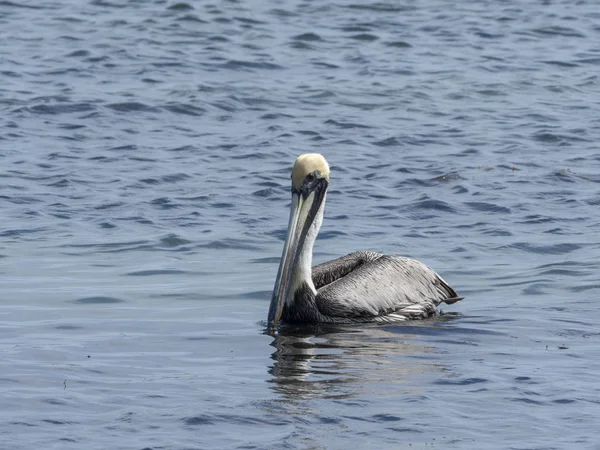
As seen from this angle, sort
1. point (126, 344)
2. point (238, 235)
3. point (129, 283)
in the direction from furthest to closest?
point (238, 235) → point (129, 283) → point (126, 344)

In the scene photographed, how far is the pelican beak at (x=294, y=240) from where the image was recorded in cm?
802

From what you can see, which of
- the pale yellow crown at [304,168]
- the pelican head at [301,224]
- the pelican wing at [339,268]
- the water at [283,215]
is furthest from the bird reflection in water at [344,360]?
the pale yellow crown at [304,168]

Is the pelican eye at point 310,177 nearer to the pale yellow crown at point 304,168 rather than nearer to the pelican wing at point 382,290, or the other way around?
the pale yellow crown at point 304,168

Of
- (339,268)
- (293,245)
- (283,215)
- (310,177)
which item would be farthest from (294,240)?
(283,215)

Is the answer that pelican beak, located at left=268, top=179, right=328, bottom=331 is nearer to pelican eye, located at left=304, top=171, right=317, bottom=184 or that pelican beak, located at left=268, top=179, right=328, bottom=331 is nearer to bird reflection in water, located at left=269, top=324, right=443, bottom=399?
pelican eye, located at left=304, top=171, right=317, bottom=184

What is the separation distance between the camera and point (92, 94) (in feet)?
51.8

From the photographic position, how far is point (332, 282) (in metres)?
8.57

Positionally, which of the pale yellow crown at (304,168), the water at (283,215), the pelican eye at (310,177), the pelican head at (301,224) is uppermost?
the pale yellow crown at (304,168)

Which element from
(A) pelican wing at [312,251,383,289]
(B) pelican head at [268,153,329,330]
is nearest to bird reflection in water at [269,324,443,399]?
(B) pelican head at [268,153,329,330]

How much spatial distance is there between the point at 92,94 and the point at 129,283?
7194 mm

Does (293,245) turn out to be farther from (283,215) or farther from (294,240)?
(283,215)

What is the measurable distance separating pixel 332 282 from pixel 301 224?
49cm

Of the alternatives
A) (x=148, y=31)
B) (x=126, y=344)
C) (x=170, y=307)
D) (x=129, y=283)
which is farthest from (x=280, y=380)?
(x=148, y=31)

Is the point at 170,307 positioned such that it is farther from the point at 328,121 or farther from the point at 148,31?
the point at 148,31
